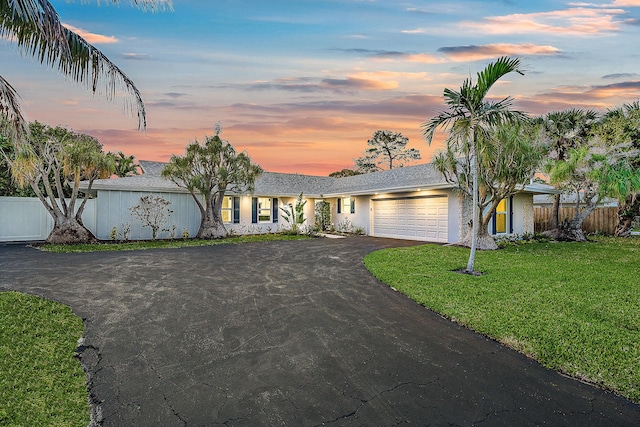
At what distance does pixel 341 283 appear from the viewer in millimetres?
7191

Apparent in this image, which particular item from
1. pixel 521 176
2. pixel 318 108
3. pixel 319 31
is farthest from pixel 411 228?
pixel 319 31

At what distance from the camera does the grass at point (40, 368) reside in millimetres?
2695

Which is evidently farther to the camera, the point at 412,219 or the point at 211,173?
the point at 412,219

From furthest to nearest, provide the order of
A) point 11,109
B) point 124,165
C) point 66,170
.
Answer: point 124,165 < point 66,170 < point 11,109

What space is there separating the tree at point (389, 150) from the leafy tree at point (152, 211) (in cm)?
2894

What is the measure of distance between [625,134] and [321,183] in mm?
17159

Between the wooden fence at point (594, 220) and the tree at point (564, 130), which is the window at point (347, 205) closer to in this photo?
the tree at point (564, 130)

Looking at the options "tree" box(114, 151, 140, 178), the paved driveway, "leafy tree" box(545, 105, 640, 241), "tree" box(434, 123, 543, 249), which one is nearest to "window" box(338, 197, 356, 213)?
"tree" box(434, 123, 543, 249)

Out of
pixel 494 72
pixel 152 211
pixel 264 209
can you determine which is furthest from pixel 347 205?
pixel 494 72

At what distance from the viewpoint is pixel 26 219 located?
1508 centimetres

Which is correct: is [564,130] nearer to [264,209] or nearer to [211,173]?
[264,209]

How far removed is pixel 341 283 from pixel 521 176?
28.1 ft

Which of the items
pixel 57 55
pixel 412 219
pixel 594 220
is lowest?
pixel 594 220

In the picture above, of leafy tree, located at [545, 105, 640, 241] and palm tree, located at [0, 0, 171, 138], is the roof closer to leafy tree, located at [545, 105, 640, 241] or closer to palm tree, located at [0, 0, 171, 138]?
leafy tree, located at [545, 105, 640, 241]
